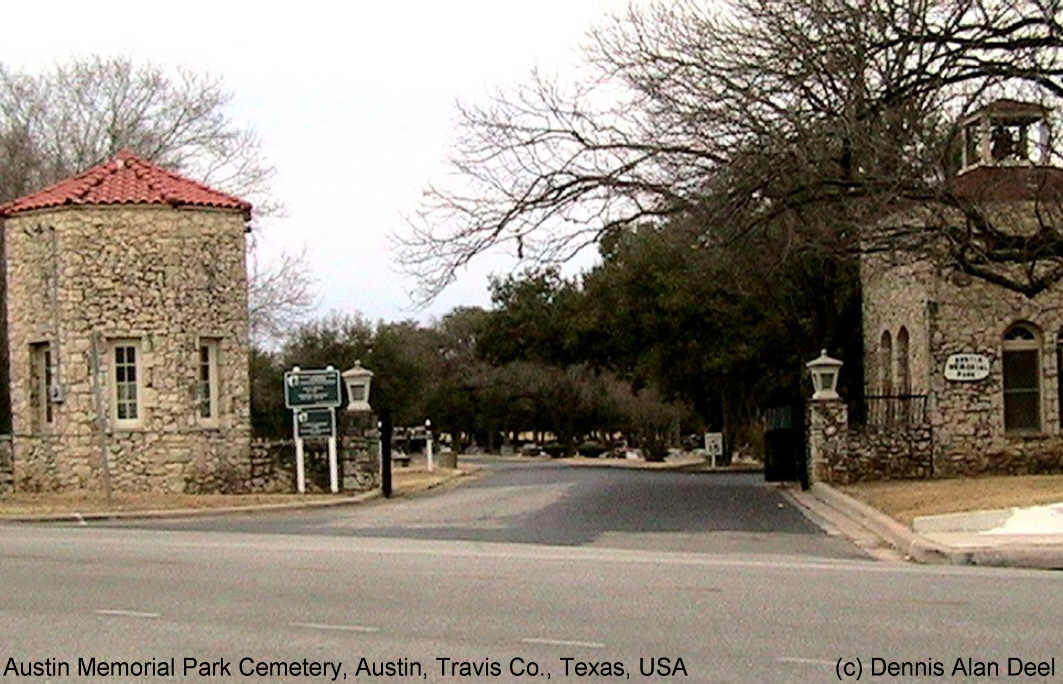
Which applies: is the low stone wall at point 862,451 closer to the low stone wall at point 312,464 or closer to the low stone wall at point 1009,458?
the low stone wall at point 1009,458

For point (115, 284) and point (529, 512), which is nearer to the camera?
point (529, 512)

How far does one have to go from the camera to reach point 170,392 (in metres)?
30.9

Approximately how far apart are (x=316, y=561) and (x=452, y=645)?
624cm

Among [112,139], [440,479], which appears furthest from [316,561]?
[112,139]

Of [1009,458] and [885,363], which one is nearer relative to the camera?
[1009,458]

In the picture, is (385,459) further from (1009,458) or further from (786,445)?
(1009,458)

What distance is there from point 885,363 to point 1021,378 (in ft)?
17.4

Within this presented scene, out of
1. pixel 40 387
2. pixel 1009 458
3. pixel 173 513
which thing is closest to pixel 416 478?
pixel 40 387

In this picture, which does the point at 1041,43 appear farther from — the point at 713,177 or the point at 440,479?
the point at 440,479

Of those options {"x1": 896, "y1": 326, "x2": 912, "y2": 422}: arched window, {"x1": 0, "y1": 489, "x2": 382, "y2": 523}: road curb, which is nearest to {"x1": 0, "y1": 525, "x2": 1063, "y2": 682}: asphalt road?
{"x1": 0, "y1": 489, "x2": 382, "y2": 523}: road curb

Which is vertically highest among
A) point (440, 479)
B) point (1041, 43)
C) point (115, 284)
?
point (1041, 43)

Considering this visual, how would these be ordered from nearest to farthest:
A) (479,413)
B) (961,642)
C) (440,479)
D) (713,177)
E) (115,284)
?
(961,642) → (713,177) → (115,284) → (440,479) → (479,413)

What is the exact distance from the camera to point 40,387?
31.9 metres

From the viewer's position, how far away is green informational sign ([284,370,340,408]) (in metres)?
31.5
